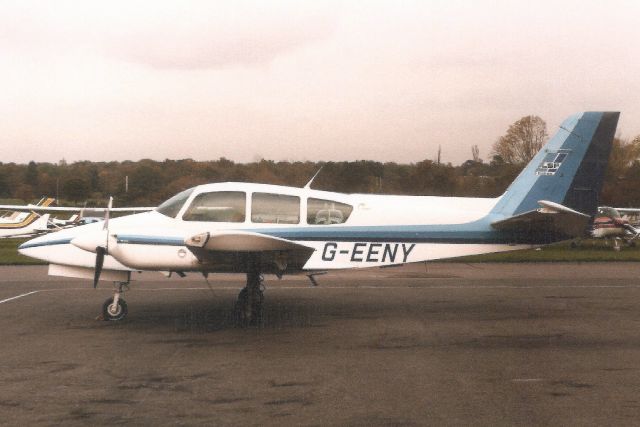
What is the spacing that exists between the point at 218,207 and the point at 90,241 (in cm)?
201

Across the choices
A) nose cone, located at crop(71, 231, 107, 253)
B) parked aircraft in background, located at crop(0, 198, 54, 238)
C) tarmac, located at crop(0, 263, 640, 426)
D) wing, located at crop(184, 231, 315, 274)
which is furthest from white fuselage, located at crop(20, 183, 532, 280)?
parked aircraft in background, located at crop(0, 198, 54, 238)

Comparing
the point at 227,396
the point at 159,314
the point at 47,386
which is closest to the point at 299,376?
the point at 227,396

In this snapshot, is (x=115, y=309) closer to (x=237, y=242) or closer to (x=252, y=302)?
(x=252, y=302)

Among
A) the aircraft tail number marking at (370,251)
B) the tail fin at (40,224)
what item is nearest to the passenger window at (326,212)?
the aircraft tail number marking at (370,251)

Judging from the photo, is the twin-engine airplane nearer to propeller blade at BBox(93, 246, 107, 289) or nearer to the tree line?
propeller blade at BBox(93, 246, 107, 289)

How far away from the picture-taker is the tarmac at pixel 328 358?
5.66m

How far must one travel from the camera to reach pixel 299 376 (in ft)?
22.8

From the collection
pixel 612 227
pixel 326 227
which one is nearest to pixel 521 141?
pixel 612 227

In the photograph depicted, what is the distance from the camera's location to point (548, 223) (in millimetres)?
10578

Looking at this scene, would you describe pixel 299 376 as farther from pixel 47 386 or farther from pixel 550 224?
pixel 550 224

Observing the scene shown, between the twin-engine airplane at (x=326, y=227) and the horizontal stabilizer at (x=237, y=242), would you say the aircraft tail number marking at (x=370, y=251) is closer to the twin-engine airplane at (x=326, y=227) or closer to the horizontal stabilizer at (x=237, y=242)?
the twin-engine airplane at (x=326, y=227)

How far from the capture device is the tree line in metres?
35.9

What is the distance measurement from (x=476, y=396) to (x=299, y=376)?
1905mm

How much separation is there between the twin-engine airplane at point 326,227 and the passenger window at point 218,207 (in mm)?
16
